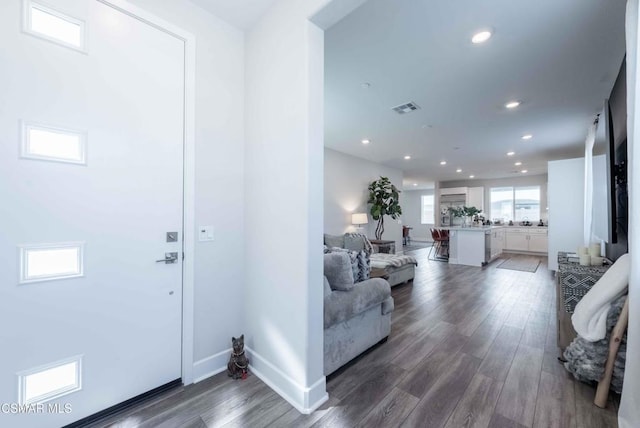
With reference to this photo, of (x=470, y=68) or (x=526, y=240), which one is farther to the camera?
(x=526, y=240)

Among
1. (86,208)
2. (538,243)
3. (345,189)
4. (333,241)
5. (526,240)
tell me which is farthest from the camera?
(526,240)

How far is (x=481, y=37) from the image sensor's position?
2.21 metres

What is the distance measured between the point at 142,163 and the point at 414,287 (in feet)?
14.3

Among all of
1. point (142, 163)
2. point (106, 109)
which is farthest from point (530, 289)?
point (106, 109)

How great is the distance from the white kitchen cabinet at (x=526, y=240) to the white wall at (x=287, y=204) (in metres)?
9.64

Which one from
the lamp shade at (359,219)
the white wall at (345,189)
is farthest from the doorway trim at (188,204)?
the lamp shade at (359,219)

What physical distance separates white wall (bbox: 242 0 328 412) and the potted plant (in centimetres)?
504

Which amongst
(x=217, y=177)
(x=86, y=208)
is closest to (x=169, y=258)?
(x=86, y=208)

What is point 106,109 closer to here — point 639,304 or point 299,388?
point 299,388

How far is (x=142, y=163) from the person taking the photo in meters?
1.73

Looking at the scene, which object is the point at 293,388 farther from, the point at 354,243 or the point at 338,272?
the point at 354,243

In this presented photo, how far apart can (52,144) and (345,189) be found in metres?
5.38

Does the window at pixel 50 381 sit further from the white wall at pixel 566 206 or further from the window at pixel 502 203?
the window at pixel 502 203

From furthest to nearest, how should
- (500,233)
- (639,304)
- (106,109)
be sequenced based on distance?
1. (500,233)
2. (106,109)
3. (639,304)
